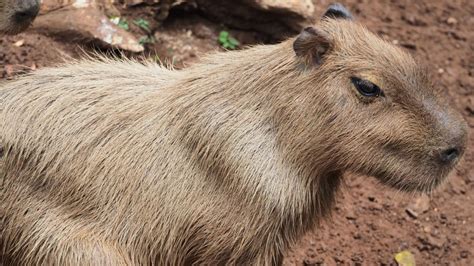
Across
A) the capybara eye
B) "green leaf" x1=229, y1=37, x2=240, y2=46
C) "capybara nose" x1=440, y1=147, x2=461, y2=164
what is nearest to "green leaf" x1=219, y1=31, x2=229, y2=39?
"green leaf" x1=229, y1=37, x2=240, y2=46

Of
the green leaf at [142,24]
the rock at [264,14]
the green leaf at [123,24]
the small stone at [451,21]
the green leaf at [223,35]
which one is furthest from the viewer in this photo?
the small stone at [451,21]

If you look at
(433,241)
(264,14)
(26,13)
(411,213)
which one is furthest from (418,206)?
(26,13)

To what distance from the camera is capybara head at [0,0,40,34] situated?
4777 millimetres

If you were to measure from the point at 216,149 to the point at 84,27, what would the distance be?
6.83 feet

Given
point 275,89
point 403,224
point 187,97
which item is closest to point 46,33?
point 187,97

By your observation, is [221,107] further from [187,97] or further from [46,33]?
[46,33]

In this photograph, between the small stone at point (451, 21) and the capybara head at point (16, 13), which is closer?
the capybara head at point (16, 13)

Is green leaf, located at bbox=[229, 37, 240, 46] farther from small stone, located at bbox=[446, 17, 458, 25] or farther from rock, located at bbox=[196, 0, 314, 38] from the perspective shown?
small stone, located at bbox=[446, 17, 458, 25]

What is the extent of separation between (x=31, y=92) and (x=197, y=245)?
1143 mm

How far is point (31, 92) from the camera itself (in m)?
4.22

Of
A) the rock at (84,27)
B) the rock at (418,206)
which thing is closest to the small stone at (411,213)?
the rock at (418,206)

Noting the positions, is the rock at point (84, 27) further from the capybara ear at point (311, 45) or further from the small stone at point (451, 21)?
the small stone at point (451, 21)

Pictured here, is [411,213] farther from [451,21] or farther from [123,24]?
[123,24]

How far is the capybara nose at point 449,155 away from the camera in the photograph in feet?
12.5
